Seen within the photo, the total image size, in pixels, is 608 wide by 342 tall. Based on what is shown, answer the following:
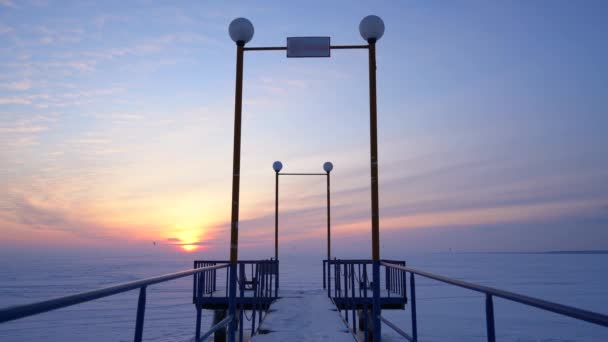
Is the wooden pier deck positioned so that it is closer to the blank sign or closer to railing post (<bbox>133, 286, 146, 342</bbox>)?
railing post (<bbox>133, 286, 146, 342</bbox>)

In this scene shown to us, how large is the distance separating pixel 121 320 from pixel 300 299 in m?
19.7

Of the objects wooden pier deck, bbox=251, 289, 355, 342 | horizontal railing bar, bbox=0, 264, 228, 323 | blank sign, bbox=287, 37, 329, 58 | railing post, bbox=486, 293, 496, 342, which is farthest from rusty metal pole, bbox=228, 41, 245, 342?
railing post, bbox=486, 293, 496, 342

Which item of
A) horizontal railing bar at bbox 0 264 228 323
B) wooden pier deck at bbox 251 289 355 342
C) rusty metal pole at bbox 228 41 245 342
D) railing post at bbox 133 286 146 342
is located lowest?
wooden pier deck at bbox 251 289 355 342

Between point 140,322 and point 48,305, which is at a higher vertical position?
point 48,305

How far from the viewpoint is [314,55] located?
6.52m

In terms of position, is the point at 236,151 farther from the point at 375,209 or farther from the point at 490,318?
the point at 490,318

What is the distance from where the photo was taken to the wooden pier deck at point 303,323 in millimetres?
6535

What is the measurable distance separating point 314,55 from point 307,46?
219 millimetres

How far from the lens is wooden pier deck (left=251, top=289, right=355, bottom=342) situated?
6.54 metres

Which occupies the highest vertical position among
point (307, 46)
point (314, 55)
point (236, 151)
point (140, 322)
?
point (307, 46)

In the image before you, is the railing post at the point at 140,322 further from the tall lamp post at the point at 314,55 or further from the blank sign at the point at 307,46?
the blank sign at the point at 307,46

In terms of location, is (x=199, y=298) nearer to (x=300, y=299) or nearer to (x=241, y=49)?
(x=241, y=49)

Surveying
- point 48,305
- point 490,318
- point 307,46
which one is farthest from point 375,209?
point 48,305

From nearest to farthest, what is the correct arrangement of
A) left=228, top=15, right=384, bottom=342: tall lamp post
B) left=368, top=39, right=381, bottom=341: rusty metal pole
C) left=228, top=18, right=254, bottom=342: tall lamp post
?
left=228, top=18, right=254, bottom=342: tall lamp post → left=368, top=39, right=381, bottom=341: rusty metal pole → left=228, top=15, right=384, bottom=342: tall lamp post
